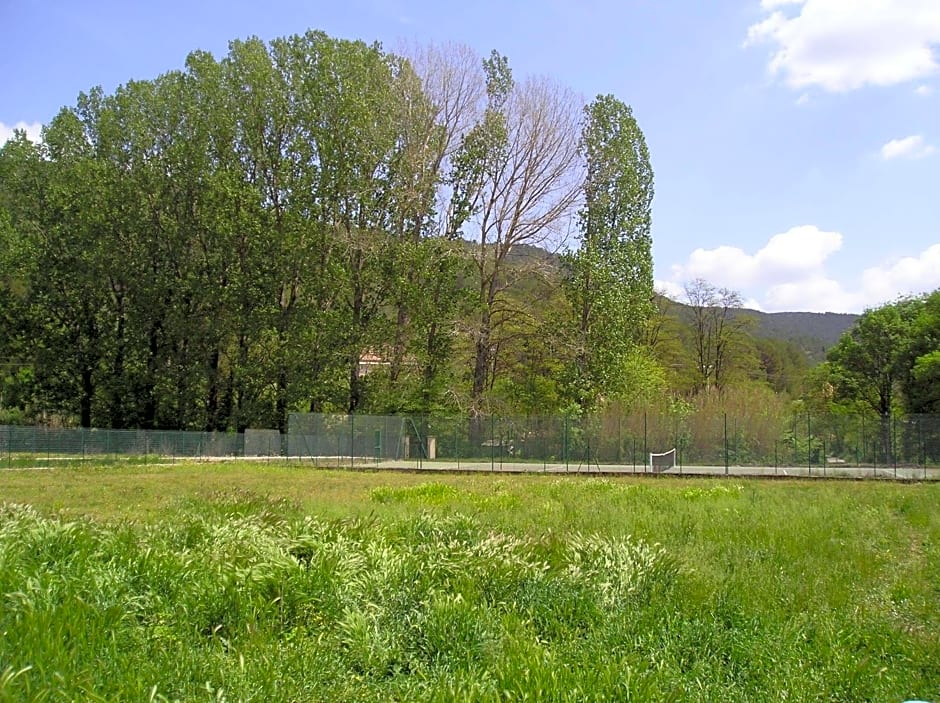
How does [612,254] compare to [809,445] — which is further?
[612,254]

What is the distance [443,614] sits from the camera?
6523mm

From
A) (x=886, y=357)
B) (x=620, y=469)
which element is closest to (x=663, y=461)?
(x=620, y=469)

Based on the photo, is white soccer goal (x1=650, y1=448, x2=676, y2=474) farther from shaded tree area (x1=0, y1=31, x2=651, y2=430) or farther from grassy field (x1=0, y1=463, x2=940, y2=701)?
grassy field (x1=0, y1=463, x2=940, y2=701)

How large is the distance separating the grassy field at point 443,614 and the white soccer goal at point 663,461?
24406mm

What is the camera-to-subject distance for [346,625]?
20.9 feet

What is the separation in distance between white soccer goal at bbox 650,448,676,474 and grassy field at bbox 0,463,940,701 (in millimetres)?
24406

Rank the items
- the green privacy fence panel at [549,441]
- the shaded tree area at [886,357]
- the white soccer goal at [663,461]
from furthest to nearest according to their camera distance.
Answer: the shaded tree area at [886,357]
the green privacy fence panel at [549,441]
the white soccer goal at [663,461]

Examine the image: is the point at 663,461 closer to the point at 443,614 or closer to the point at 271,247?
the point at 271,247

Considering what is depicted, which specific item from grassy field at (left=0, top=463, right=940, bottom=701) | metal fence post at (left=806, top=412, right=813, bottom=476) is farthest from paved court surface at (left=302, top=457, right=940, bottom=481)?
grassy field at (left=0, top=463, right=940, bottom=701)

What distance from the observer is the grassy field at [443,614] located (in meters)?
5.30

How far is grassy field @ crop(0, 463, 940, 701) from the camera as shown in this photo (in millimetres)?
5297

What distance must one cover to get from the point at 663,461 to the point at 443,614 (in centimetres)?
3135

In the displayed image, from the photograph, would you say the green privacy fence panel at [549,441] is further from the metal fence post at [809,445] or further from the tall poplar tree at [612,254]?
the tall poplar tree at [612,254]

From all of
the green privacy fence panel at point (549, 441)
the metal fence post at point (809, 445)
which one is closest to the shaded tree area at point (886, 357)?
the green privacy fence panel at point (549, 441)
